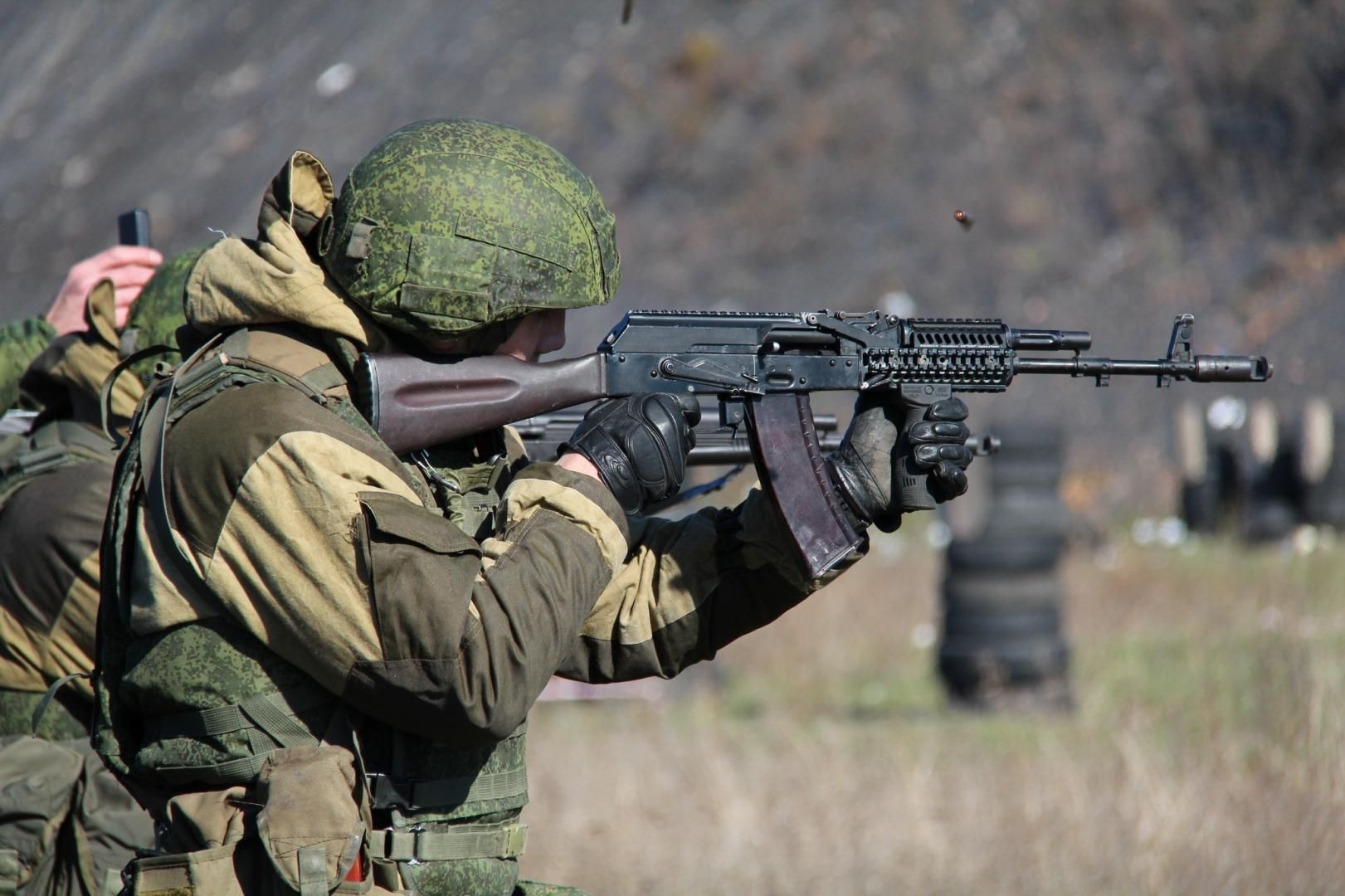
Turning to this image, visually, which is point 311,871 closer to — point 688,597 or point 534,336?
point 688,597

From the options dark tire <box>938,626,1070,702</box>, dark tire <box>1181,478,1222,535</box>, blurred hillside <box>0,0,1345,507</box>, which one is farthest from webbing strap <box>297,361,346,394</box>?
dark tire <box>1181,478,1222,535</box>

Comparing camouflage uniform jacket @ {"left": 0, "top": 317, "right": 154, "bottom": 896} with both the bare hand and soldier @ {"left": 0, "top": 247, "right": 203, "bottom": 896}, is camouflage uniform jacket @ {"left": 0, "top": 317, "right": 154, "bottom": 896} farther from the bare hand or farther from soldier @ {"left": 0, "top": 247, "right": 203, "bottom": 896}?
the bare hand

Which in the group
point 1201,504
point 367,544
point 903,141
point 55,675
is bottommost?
point 55,675

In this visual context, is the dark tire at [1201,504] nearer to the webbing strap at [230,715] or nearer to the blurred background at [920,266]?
the blurred background at [920,266]

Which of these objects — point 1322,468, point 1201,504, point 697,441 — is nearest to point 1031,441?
point 1322,468

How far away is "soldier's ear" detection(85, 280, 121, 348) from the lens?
402cm

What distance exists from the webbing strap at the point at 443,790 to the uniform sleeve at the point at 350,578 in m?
0.16

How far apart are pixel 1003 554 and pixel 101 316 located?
22.3ft

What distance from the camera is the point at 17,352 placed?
457cm

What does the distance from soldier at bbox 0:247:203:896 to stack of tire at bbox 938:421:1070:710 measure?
6.57 metres

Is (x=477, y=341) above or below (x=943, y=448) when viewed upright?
above

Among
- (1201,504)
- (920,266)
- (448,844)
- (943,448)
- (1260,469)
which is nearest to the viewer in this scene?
(448,844)

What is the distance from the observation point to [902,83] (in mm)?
22094

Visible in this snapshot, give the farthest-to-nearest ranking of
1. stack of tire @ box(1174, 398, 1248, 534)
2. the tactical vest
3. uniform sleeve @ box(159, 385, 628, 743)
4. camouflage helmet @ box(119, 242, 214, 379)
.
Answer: stack of tire @ box(1174, 398, 1248, 534)
camouflage helmet @ box(119, 242, 214, 379)
the tactical vest
uniform sleeve @ box(159, 385, 628, 743)
